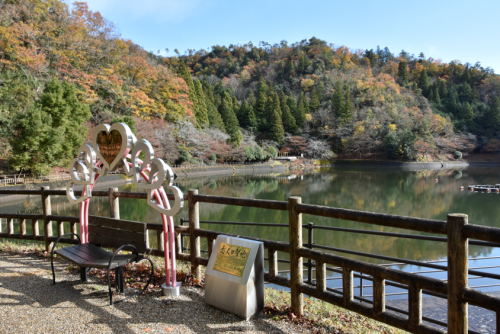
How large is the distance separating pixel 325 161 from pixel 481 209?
3349 centimetres

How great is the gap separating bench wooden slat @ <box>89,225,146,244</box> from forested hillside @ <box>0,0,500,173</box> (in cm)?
1834

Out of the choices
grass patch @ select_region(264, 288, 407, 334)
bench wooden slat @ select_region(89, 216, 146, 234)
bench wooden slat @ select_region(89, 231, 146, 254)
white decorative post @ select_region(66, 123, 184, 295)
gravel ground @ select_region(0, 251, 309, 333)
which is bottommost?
grass patch @ select_region(264, 288, 407, 334)

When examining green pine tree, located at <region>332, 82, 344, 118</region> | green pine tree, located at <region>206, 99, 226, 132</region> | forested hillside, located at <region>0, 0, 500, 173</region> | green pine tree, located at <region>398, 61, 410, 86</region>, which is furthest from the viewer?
green pine tree, located at <region>398, 61, 410, 86</region>

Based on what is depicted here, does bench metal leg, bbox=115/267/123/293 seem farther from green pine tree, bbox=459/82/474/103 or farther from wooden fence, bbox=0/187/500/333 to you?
green pine tree, bbox=459/82/474/103

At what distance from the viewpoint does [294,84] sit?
72500 mm

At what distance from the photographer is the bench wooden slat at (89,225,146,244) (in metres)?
3.24

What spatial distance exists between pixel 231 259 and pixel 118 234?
1.42m

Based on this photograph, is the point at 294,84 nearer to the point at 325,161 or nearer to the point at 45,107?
the point at 325,161

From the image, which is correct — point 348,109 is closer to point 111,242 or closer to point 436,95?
point 436,95

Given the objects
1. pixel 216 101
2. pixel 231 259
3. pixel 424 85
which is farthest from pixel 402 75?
pixel 231 259

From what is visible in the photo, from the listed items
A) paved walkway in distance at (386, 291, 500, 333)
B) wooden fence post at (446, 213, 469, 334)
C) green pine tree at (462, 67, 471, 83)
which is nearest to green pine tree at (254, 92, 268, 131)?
green pine tree at (462, 67, 471, 83)

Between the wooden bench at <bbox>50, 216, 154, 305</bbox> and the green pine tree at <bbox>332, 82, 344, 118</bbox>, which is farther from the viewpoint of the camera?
the green pine tree at <bbox>332, 82, 344, 118</bbox>

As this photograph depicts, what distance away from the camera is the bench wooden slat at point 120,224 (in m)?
3.25

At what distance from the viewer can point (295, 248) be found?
275 cm
